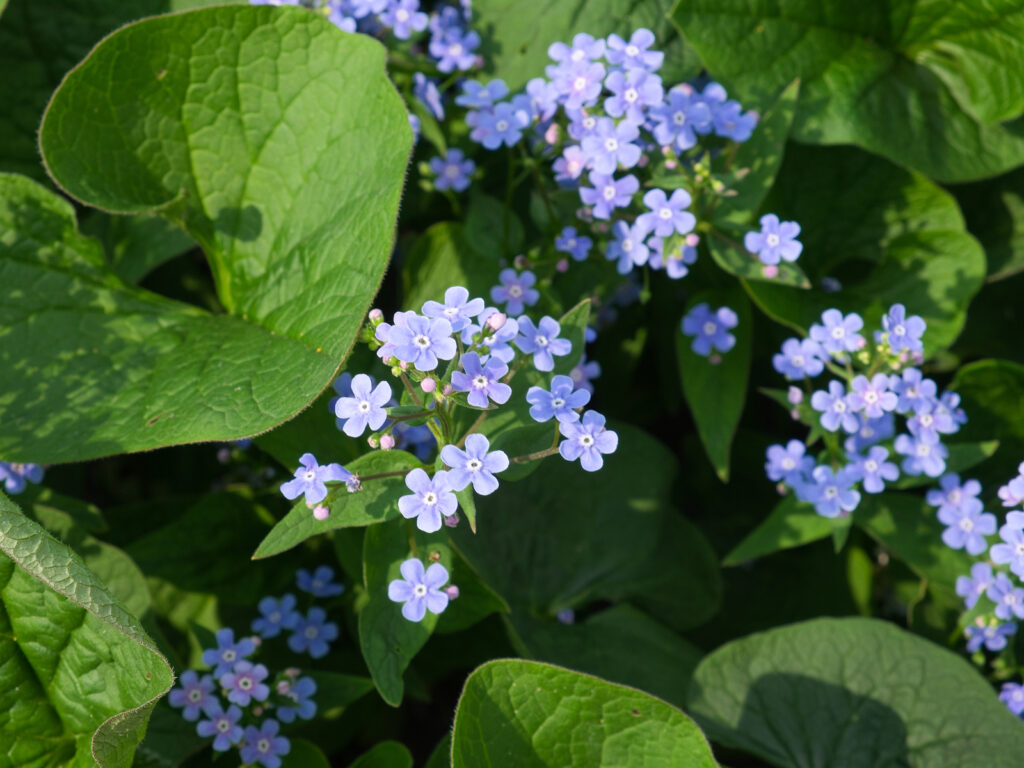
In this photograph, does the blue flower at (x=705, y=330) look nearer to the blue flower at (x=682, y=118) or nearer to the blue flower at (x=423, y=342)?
the blue flower at (x=682, y=118)

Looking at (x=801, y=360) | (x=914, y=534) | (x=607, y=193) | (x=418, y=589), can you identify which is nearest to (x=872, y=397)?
(x=801, y=360)

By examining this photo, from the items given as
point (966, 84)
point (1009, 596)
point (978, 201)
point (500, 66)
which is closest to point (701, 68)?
point (500, 66)

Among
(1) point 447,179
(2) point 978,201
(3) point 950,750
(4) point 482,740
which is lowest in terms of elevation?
(3) point 950,750

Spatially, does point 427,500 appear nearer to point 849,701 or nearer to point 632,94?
point 632,94

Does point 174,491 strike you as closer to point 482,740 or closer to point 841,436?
point 482,740

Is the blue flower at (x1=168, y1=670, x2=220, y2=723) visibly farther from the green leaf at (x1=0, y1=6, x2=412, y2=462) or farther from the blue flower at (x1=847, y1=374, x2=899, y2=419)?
the blue flower at (x1=847, y1=374, x2=899, y2=419)

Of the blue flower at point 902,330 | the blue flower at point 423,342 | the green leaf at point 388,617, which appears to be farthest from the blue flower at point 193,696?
the blue flower at point 902,330

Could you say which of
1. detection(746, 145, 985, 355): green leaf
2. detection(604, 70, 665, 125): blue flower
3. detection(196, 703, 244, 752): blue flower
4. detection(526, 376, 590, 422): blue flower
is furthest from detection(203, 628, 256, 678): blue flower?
detection(746, 145, 985, 355): green leaf
